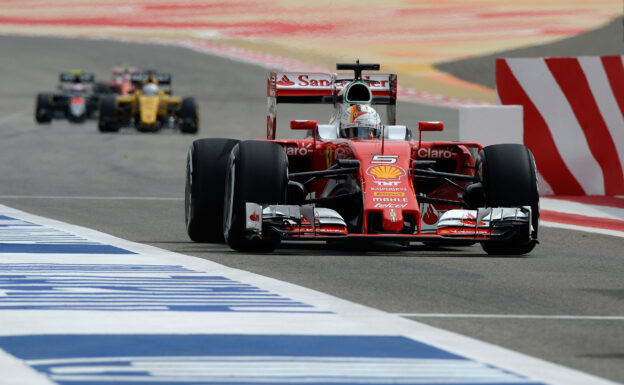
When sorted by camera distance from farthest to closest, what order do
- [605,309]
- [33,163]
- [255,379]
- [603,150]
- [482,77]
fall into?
[482,77], [33,163], [603,150], [605,309], [255,379]

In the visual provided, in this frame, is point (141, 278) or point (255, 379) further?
point (141, 278)

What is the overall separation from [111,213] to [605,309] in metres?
8.64

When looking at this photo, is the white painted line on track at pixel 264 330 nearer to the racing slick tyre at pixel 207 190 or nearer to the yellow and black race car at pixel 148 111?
the racing slick tyre at pixel 207 190

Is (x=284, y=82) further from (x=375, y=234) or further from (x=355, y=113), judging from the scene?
(x=375, y=234)

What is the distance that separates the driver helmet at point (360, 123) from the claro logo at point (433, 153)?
1.86 ft

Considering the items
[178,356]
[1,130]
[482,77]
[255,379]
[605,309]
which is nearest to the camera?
[255,379]

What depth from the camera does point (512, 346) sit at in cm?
755

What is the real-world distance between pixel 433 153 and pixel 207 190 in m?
1.98

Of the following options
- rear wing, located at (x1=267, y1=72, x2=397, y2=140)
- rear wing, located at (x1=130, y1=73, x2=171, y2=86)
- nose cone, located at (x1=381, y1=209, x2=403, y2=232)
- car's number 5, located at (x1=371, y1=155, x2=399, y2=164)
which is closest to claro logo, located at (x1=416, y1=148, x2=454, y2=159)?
car's number 5, located at (x1=371, y1=155, x2=399, y2=164)

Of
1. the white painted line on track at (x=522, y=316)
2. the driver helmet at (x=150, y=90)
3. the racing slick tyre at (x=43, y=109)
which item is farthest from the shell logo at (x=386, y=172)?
the racing slick tyre at (x=43, y=109)

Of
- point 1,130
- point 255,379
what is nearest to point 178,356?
point 255,379

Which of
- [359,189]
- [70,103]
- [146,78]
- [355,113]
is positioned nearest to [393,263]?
[359,189]

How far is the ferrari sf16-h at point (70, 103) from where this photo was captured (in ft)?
139

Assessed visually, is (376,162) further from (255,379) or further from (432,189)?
(255,379)
